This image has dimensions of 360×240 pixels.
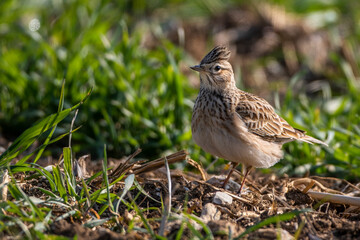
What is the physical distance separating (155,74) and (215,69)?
2055 millimetres

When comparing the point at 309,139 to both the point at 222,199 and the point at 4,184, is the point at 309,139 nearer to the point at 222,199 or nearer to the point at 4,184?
the point at 222,199

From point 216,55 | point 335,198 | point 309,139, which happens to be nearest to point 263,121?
point 309,139

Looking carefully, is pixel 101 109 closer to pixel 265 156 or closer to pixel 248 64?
pixel 265 156

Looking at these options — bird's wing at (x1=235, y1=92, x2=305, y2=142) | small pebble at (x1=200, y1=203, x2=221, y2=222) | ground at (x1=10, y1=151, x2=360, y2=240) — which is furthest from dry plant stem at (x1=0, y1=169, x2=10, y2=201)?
bird's wing at (x1=235, y1=92, x2=305, y2=142)

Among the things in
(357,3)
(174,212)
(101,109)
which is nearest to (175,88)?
(101,109)

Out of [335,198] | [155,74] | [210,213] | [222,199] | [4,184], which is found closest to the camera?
[4,184]

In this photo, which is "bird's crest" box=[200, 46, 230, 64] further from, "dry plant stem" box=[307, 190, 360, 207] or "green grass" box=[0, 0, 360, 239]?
"dry plant stem" box=[307, 190, 360, 207]

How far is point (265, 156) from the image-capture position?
522cm

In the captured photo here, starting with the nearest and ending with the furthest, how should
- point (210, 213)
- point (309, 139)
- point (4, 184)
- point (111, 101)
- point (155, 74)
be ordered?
1. point (4, 184)
2. point (210, 213)
3. point (309, 139)
4. point (111, 101)
5. point (155, 74)

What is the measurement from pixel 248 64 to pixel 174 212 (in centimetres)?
628

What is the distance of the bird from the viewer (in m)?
5.03

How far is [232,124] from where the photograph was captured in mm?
5102

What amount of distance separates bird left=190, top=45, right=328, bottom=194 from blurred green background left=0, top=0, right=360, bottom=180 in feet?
1.98

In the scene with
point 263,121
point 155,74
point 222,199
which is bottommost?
point 222,199
